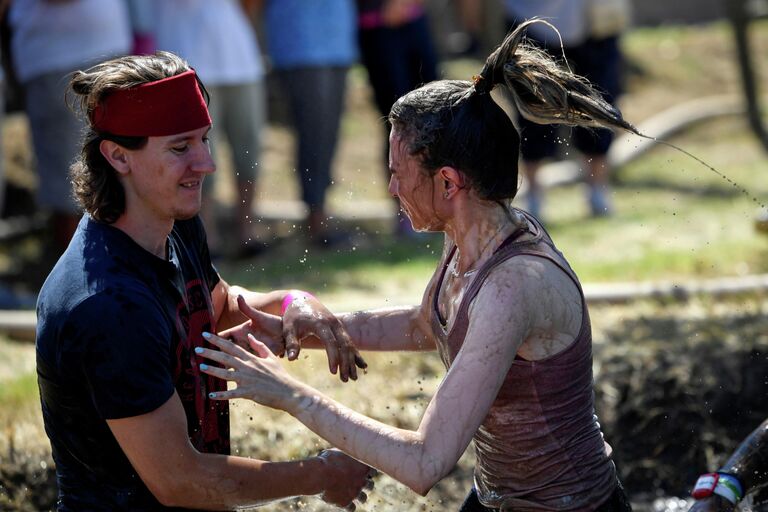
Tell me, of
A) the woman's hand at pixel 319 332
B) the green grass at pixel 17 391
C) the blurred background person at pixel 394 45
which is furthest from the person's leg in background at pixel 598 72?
the woman's hand at pixel 319 332

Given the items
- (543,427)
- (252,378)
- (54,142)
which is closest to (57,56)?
(54,142)

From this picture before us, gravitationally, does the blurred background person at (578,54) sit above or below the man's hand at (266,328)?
below

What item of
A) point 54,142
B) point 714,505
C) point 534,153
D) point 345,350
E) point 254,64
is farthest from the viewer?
point 534,153

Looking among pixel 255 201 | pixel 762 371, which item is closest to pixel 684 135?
pixel 255 201

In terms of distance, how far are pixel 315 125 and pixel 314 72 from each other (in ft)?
1.23

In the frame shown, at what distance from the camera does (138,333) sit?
3.02 m

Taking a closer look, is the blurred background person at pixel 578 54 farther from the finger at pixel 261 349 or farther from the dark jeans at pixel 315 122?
the finger at pixel 261 349

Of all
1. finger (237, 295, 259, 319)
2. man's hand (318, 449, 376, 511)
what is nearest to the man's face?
finger (237, 295, 259, 319)

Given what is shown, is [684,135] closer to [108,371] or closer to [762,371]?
[762,371]

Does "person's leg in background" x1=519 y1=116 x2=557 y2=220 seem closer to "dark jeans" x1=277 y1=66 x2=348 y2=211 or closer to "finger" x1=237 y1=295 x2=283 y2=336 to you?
"dark jeans" x1=277 y1=66 x2=348 y2=211

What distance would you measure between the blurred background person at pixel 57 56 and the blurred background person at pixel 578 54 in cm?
306

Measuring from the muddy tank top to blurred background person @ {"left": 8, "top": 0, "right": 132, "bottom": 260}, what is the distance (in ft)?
14.8

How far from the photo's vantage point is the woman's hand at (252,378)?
3.02m

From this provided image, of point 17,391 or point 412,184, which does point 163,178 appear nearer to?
point 412,184
